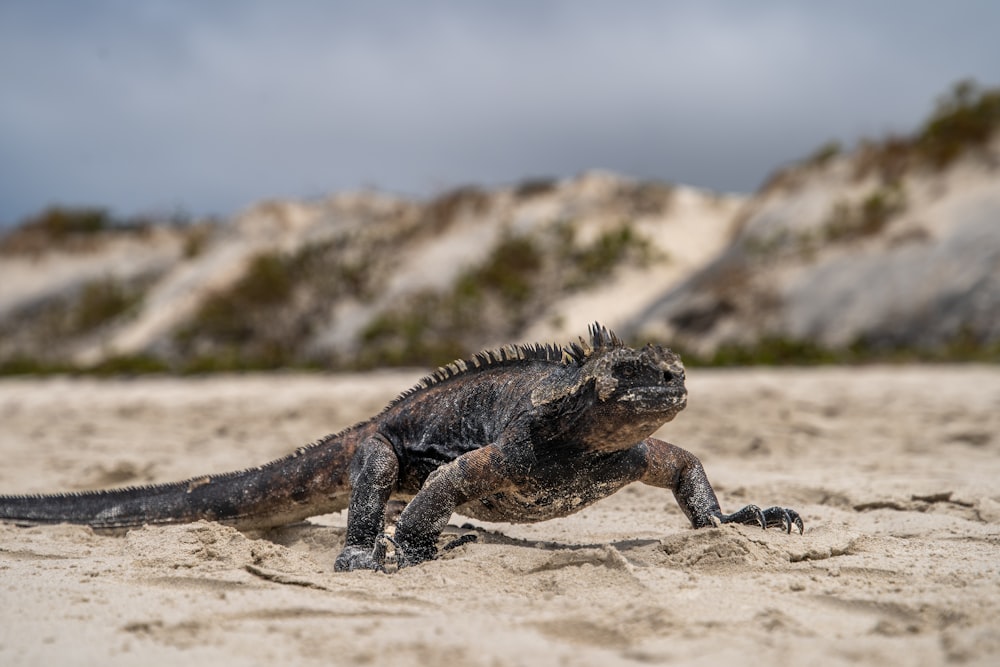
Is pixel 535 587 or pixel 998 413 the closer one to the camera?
pixel 535 587

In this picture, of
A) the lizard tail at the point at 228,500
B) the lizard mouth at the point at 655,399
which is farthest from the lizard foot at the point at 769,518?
the lizard tail at the point at 228,500

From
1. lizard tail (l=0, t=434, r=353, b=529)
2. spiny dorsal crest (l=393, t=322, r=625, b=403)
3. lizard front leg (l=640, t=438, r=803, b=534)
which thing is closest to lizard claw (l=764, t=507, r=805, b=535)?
lizard front leg (l=640, t=438, r=803, b=534)

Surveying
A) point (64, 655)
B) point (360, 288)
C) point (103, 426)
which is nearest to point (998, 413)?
point (64, 655)

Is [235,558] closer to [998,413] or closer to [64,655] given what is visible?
[64,655]

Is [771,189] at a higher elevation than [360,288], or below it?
higher

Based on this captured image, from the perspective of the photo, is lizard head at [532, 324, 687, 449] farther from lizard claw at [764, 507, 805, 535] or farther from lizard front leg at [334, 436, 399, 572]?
lizard front leg at [334, 436, 399, 572]

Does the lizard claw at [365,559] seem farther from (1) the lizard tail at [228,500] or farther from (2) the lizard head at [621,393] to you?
(2) the lizard head at [621,393]
